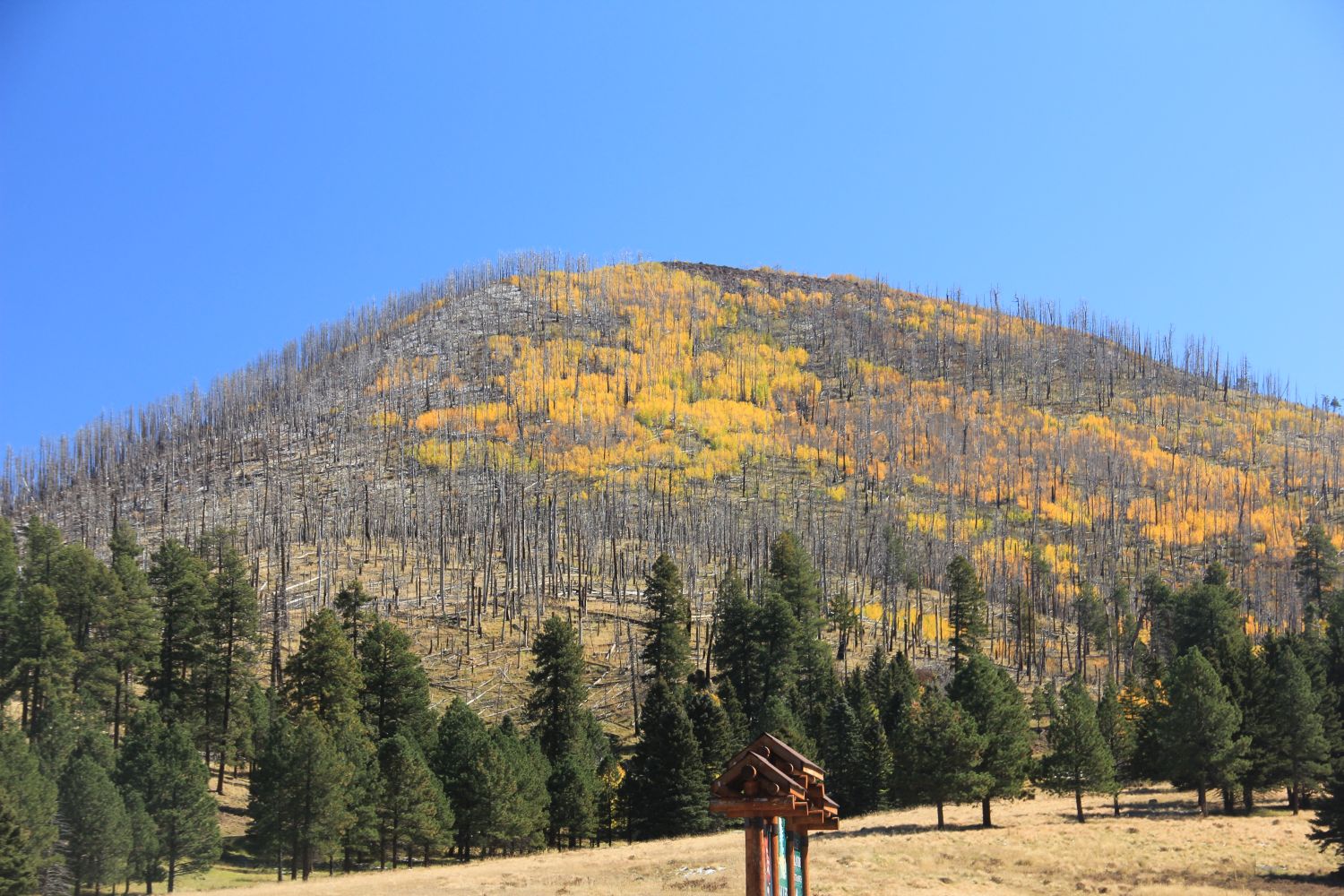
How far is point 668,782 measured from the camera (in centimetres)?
5950

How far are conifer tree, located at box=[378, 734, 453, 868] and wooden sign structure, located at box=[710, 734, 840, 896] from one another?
37.0 m

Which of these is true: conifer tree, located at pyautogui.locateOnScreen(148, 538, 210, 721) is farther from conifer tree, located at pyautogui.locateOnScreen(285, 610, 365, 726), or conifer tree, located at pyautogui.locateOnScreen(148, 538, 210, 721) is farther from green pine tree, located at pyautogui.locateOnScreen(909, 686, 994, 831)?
green pine tree, located at pyautogui.locateOnScreen(909, 686, 994, 831)

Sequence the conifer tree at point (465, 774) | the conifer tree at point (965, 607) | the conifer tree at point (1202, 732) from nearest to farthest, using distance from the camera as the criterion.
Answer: the conifer tree at point (465, 774)
the conifer tree at point (1202, 732)
the conifer tree at point (965, 607)

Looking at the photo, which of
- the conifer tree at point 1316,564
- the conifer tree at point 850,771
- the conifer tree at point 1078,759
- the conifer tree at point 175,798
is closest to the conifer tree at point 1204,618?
the conifer tree at point 1316,564

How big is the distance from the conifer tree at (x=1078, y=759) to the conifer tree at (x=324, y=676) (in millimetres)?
34917

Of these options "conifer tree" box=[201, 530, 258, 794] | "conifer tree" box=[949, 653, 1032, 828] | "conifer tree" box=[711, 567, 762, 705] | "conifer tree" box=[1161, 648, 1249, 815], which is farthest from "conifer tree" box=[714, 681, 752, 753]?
"conifer tree" box=[201, 530, 258, 794]

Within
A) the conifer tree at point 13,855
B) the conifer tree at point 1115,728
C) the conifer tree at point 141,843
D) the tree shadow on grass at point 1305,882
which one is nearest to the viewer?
the conifer tree at point 13,855

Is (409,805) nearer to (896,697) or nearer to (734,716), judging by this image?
(734,716)

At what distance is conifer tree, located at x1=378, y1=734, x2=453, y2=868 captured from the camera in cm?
5022

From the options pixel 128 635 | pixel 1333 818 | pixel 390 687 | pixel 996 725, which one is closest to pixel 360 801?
pixel 390 687

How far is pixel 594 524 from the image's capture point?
14388 centimetres

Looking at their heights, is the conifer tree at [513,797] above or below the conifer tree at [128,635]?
below

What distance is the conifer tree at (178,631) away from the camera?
63938mm

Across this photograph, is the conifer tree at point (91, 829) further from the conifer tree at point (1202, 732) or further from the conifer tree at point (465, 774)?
the conifer tree at point (1202, 732)
